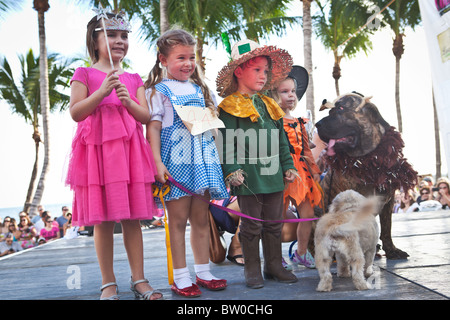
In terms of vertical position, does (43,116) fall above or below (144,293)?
above

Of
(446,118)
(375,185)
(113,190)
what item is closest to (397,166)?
(375,185)

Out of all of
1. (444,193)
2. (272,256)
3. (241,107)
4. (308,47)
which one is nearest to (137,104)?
(241,107)

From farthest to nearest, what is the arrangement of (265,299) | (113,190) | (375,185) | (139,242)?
(375,185) < (139,242) < (113,190) < (265,299)

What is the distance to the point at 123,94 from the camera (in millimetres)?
2768

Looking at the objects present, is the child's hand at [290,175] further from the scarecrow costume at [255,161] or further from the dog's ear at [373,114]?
the dog's ear at [373,114]

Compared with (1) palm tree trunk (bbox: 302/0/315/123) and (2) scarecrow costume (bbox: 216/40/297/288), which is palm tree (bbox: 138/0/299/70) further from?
(2) scarecrow costume (bbox: 216/40/297/288)

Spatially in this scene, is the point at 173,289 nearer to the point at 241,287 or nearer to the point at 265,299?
the point at 241,287

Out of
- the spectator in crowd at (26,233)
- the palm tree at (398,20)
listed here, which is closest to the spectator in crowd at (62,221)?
the spectator in crowd at (26,233)

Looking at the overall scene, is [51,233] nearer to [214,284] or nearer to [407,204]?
[407,204]

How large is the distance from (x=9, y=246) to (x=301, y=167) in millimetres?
9022

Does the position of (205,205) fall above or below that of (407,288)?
above

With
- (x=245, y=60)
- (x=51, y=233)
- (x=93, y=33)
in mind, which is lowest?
(x=51, y=233)

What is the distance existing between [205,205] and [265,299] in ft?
2.63
